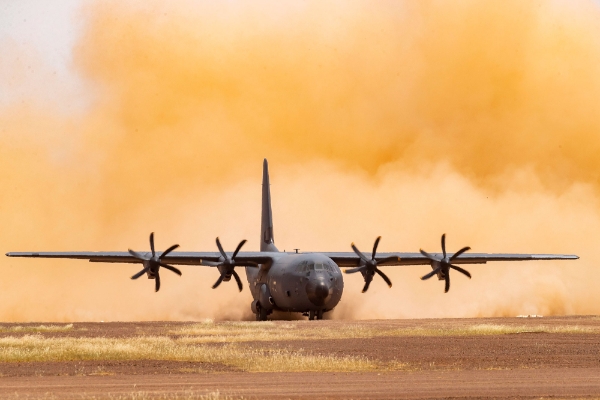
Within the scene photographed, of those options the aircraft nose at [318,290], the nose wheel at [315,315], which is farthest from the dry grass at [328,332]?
the nose wheel at [315,315]

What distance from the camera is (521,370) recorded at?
29156 millimetres

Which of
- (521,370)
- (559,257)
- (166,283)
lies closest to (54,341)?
(521,370)

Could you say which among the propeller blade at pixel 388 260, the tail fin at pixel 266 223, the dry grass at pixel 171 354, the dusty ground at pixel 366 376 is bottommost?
the dusty ground at pixel 366 376

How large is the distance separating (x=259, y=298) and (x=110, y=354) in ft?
101

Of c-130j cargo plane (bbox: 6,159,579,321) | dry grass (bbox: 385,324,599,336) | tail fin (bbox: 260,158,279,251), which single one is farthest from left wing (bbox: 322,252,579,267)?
dry grass (bbox: 385,324,599,336)

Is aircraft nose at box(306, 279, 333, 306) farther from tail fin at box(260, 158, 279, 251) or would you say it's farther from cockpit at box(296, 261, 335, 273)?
tail fin at box(260, 158, 279, 251)

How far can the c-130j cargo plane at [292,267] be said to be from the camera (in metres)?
58.7

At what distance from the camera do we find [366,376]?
27359mm

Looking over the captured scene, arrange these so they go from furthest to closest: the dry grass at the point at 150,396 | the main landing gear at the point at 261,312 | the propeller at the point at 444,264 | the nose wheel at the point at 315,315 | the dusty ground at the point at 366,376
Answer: the main landing gear at the point at 261,312 → the propeller at the point at 444,264 → the nose wheel at the point at 315,315 → the dusty ground at the point at 366,376 → the dry grass at the point at 150,396

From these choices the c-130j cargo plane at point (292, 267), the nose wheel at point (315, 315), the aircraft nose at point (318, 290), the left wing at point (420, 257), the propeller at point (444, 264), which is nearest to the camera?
the aircraft nose at point (318, 290)

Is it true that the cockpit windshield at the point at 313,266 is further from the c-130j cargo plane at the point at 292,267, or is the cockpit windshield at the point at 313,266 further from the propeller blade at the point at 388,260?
the propeller blade at the point at 388,260

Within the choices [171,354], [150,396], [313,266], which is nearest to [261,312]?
[313,266]

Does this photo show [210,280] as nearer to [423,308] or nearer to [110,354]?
[423,308]

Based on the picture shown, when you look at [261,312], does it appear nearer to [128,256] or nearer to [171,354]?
[128,256]
